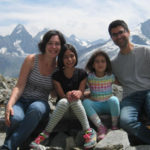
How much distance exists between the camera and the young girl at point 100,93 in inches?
264

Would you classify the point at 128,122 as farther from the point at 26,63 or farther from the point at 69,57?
the point at 26,63

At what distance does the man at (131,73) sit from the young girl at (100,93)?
0.31 m

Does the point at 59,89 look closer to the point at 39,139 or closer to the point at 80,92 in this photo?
the point at 80,92

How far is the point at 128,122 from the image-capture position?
6254 mm

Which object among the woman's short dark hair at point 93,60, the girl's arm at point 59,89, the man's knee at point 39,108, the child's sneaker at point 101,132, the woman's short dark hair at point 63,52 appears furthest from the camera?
the woman's short dark hair at point 93,60

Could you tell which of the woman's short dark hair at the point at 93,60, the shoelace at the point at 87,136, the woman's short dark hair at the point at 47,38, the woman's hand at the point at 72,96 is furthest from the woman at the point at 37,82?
the shoelace at the point at 87,136

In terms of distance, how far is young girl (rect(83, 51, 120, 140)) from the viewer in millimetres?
6707

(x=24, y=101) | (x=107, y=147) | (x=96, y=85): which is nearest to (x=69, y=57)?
(x=96, y=85)

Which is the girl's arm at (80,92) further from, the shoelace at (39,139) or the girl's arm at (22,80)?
the girl's arm at (22,80)

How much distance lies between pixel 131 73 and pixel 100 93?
3.85ft

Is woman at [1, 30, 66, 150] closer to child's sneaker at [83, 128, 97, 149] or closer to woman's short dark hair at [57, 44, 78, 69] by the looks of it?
woman's short dark hair at [57, 44, 78, 69]

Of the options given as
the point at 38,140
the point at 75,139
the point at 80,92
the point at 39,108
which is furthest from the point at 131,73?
the point at 38,140

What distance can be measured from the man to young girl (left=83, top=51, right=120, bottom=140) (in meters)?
0.31

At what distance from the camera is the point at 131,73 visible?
24.3 ft
